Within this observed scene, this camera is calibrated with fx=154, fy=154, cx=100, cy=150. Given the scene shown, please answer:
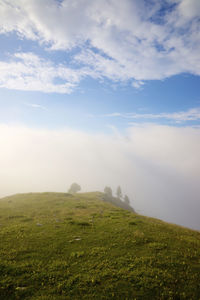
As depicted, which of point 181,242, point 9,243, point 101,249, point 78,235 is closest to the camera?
point 101,249

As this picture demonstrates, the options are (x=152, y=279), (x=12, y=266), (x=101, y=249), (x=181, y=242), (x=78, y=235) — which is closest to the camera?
(x=152, y=279)

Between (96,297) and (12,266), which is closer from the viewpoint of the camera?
(96,297)

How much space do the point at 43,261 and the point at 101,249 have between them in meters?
4.86

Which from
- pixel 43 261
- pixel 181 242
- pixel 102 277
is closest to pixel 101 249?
pixel 102 277

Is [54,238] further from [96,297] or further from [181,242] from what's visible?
[181,242]

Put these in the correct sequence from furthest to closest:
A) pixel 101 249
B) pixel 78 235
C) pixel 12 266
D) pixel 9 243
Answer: pixel 78 235 → pixel 9 243 → pixel 101 249 → pixel 12 266

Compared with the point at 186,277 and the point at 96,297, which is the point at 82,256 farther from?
the point at 186,277

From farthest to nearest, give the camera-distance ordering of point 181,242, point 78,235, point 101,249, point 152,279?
1. point 78,235
2. point 181,242
3. point 101,249
4. point 152,279

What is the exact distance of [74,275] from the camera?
33.5 ft

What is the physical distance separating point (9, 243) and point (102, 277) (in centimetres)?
1012

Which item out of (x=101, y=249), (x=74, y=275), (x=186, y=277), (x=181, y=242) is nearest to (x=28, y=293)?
(x=74, y=275)

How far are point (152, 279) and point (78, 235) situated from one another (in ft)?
30.9

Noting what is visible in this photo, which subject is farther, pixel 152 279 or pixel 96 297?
pixel 152 279

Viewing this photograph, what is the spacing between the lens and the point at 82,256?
12.7 meters
